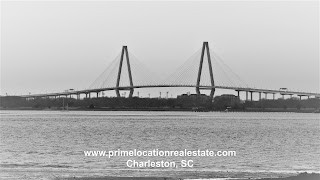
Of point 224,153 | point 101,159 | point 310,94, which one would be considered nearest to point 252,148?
point 224,153

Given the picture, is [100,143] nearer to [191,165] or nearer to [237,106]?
[191,165]

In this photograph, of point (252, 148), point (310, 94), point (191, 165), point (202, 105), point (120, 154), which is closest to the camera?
point (191, 165)

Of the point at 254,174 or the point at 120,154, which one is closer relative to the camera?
the point at 254,174

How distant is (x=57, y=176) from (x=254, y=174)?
169 inches

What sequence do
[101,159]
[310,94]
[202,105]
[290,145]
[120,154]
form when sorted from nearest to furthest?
[101,159] → [120,154] → [290,145] → [310,94] → [202,105]

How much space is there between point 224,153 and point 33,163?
687 cm

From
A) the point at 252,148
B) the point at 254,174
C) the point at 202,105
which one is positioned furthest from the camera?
the point at 202,105

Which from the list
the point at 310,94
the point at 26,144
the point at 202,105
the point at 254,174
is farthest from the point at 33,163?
the point at 202,105

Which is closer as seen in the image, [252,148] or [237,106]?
[252,148]

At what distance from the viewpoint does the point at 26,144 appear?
89.1 feet

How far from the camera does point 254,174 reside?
1661 cm

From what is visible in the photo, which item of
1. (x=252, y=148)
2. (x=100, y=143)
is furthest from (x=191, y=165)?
(x=100, y=143)

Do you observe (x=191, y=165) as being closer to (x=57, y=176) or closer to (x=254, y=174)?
(x=254, y=174)

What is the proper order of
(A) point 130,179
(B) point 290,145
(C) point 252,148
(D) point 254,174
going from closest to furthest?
(A) point 130,179
(D) point 254,174
(C) point 252,148
(B) point 290,145
